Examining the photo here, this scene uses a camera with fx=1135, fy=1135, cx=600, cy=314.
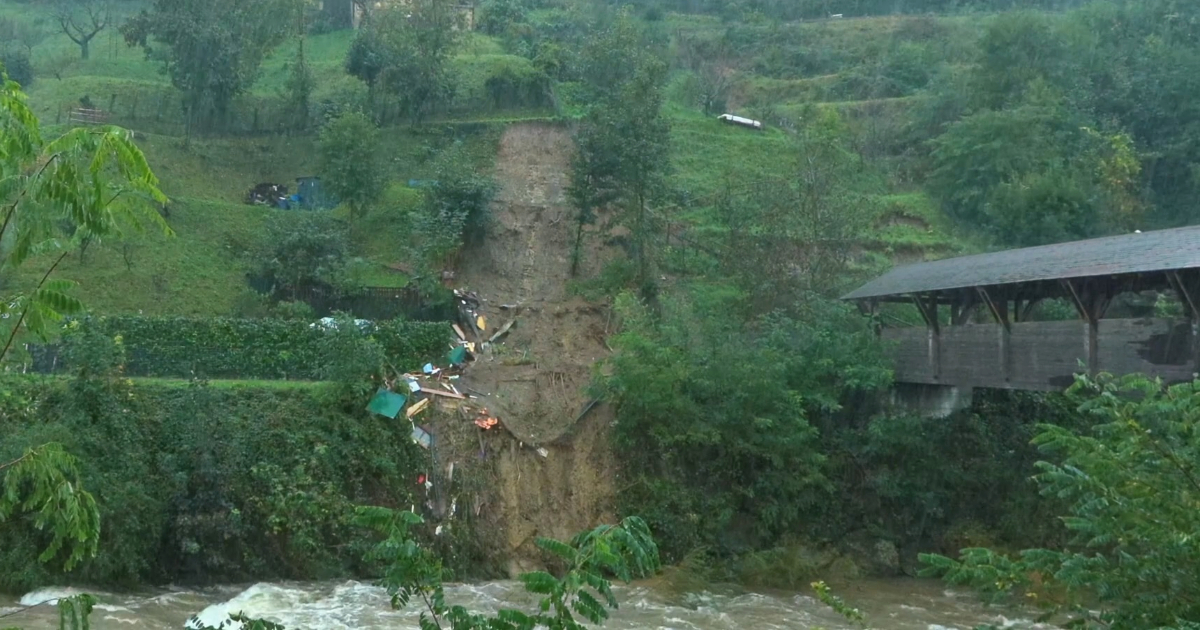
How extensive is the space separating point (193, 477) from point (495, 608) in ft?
18.9

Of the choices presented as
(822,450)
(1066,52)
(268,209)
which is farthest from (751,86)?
(822,450)

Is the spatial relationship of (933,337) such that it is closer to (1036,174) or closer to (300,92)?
(1036,174)

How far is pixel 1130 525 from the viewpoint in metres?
7.38

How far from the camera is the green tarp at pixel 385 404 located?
72.0ft

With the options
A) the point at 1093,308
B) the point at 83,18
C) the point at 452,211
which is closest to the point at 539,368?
the point at 452,211

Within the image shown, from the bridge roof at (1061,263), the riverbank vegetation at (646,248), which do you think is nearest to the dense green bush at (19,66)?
the riverbank vegetation at (646,248)

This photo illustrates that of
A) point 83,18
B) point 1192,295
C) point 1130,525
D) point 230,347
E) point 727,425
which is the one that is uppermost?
point 83,18

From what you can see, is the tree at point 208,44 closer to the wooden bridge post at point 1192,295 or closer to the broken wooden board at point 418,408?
the broken wooden board at point 418,408

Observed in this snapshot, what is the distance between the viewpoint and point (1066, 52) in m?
39.4

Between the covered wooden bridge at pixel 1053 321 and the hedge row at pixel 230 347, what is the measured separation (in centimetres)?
1077

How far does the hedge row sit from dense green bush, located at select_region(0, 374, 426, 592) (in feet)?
6.04

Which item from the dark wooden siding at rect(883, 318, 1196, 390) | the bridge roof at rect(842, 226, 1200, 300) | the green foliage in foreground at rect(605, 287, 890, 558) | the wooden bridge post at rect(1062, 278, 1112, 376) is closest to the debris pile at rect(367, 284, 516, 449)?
the green foliage in foreground at rect(605, 287, 890, 558)

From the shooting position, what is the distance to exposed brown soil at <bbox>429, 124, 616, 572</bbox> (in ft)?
74.7

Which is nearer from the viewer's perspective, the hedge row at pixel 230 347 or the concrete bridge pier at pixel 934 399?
the hedge row at pixel 230 347
